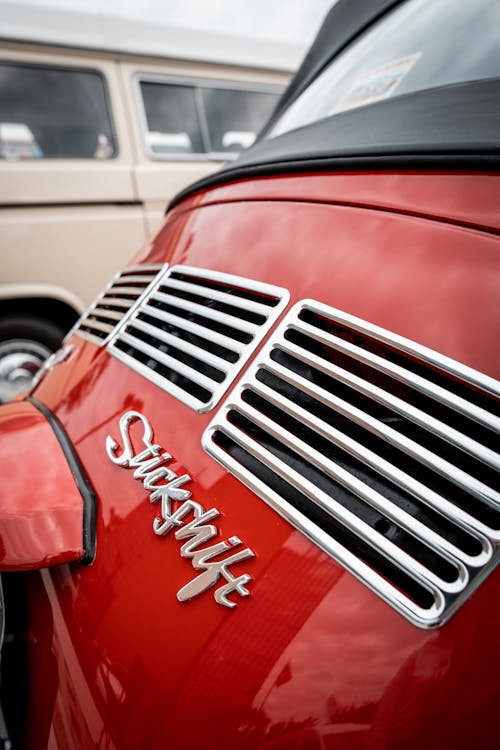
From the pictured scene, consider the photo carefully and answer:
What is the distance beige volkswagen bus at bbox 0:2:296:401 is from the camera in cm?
317

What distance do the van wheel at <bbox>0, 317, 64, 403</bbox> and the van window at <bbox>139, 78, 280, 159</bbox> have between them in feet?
5.19

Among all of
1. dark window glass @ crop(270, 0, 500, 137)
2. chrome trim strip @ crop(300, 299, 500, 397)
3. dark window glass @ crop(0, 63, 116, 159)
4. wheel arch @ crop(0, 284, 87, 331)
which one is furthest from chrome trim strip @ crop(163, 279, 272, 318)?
dark window glass @ crop(0, 63, 116, 159)

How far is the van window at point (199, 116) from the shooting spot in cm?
351

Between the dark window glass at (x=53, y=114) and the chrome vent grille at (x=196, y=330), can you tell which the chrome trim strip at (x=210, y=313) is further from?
the dark window glass at (x=53, y=114)

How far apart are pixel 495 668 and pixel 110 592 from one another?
55 centimetres

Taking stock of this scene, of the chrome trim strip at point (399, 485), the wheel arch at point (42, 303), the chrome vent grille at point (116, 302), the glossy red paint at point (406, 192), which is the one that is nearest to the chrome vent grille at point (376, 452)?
the chrome trim strip at point (399, 485)

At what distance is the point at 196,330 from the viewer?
1006 millimetres

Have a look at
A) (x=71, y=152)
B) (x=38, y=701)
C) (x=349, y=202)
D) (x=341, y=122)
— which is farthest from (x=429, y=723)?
(x=71, y=152)

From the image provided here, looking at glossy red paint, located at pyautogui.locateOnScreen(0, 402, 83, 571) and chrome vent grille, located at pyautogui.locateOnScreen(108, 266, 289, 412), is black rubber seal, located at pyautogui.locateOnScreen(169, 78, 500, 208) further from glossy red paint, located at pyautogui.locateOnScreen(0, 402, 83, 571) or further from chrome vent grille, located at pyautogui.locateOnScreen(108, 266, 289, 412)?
glossy red paint, located at pyautogui.locateOnScreen(0, 402, 83, 571)

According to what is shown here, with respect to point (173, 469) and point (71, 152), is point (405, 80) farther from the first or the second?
point (71, 152)

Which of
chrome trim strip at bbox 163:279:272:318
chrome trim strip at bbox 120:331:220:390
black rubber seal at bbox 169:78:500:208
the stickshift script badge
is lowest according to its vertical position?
the stickshift script badge

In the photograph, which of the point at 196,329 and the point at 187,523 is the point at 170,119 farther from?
the point at 187,523

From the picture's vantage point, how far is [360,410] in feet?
2.30

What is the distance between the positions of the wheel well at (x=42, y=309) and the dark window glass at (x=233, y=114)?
5.83 feet
